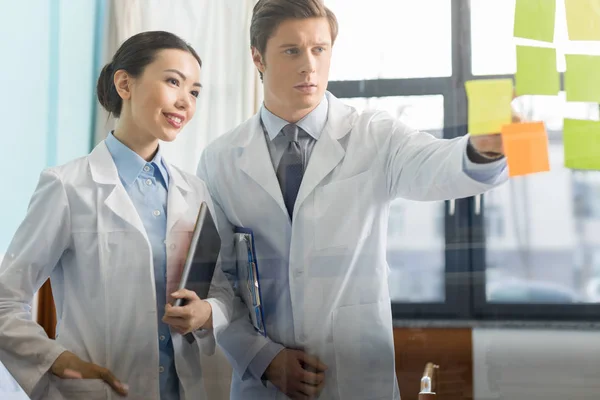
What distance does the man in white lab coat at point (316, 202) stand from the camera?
958 millimetres

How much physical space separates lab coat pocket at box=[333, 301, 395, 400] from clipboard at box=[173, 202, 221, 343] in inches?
8.7

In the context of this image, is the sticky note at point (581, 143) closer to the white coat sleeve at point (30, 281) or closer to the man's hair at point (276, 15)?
the man's hair at point (276, 15)

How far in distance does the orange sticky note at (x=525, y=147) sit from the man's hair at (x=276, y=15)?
1.03ft

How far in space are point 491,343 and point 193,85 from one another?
64 centimetres

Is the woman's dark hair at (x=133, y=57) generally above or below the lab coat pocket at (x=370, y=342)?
above

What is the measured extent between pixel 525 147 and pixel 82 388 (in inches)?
32.1

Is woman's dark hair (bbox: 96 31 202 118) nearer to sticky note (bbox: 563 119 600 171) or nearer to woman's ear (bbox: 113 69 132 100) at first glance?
woman's ear (bbox: 113 69 132 100)

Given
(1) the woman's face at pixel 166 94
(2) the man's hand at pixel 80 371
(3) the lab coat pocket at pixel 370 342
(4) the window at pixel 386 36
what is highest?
(4) the window at pixel 386 36

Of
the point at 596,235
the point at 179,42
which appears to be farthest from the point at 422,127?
the point at 179,42

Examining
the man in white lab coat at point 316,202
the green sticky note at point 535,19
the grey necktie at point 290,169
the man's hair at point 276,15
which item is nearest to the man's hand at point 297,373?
the man in white lab coat at point 316,202

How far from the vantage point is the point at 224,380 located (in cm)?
103

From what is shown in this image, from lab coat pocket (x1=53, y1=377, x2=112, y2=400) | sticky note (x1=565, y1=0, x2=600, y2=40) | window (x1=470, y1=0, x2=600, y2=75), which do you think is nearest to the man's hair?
window (x1=470, y1=0, x2=600, y2=75)

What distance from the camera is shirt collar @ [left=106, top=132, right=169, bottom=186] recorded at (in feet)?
3.48

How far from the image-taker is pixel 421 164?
0.96m
